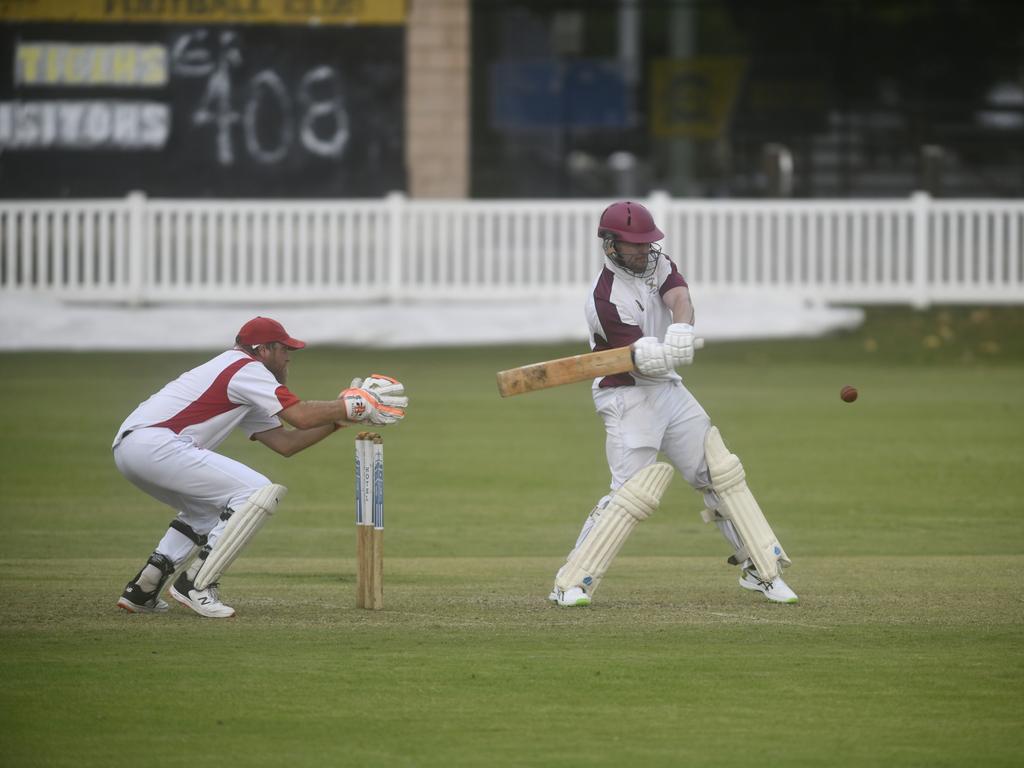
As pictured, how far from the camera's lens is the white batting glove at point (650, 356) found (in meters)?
8.08

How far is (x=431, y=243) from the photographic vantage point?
73.6 ft

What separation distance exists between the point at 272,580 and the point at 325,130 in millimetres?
15361

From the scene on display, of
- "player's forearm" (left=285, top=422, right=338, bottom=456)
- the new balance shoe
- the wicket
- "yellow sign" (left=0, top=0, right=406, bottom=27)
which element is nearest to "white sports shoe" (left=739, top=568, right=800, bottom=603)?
the wicket

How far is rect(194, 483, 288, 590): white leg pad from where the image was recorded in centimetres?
811

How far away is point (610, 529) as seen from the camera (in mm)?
8438

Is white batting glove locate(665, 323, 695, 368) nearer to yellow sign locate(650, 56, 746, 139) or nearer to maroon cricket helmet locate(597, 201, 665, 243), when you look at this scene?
maroon cricket helmet locate(597, 201, 665, 243)

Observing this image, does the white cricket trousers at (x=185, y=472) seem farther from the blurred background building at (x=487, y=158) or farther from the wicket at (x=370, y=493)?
the blurred background building at (x=487, y=158)

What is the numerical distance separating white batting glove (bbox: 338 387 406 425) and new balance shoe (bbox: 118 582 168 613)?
4.03 ft

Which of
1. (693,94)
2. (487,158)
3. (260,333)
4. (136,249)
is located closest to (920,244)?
(693,94)

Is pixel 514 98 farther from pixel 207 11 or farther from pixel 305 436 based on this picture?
pixel 305 436

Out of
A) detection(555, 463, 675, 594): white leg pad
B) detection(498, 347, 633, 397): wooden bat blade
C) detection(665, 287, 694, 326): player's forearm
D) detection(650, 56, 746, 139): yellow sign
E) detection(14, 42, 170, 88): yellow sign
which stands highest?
detection(14, 42, 170, 88): yellow sign

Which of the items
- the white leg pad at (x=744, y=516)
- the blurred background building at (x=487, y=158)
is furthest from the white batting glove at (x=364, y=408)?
the blurred background building at (x=487, y=158)

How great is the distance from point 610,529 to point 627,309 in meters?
1.02

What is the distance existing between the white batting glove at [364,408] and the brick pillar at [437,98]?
16.7m
